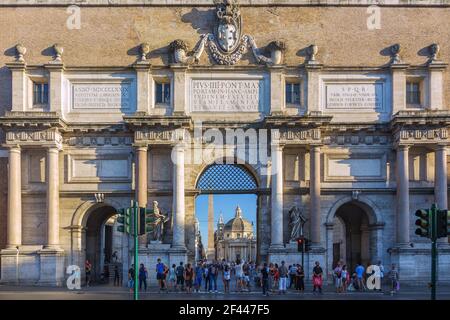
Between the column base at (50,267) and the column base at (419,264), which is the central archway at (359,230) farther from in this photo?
the column base at (50,267)

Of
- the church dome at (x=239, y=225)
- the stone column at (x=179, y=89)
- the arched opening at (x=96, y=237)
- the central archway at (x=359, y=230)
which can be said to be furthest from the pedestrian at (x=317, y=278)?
the church dome at (x=239, y=225)

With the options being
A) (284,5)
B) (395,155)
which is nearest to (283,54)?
(284,5)

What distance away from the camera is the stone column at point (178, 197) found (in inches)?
1457

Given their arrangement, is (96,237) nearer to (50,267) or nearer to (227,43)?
(50,267)

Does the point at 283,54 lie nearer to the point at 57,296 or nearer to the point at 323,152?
the point at 323,152

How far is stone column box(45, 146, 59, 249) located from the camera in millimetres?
36938

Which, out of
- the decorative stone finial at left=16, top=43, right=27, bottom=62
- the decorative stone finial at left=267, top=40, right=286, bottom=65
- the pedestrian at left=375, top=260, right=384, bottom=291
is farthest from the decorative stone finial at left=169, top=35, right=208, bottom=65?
the pedestrian at left=375, top=260, right=384, bottom=291

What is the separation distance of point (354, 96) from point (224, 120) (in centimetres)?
706

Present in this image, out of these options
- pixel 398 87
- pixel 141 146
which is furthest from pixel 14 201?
pixel 398 87

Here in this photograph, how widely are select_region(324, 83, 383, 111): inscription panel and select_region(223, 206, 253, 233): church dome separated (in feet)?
372

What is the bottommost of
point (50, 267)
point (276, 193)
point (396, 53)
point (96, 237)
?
point (50, 267)

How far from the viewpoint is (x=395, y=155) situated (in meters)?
38.2

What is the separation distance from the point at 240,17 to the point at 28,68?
37.9ft

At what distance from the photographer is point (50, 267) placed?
3672 centimetres
